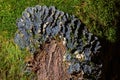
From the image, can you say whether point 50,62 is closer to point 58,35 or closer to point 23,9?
point 58,35

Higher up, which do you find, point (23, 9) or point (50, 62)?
point (23, 9)

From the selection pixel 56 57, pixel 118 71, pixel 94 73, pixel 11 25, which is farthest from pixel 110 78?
pixel 11 25

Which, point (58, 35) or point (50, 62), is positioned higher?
point (58, 35)

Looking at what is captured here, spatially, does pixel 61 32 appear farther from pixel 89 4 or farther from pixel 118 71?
pixel 118 71

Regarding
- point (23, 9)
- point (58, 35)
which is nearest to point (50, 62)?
point (58, 35)
